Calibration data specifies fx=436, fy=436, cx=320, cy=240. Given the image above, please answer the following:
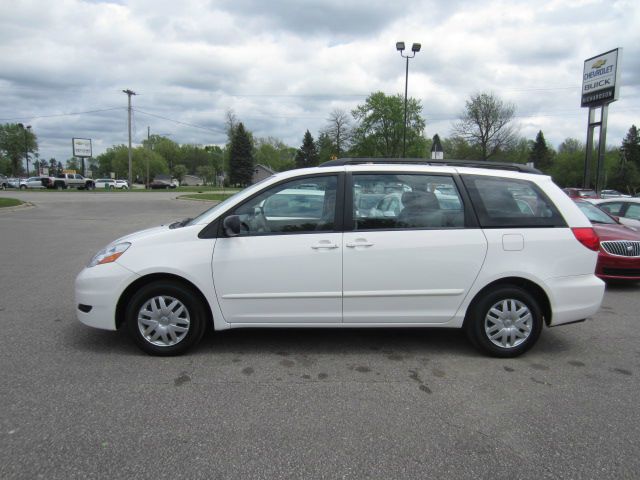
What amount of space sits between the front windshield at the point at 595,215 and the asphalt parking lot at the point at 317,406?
3823mm

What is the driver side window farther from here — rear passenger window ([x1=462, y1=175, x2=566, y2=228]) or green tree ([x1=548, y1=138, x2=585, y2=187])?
green tree ([x1=548, y1=138, x2=585, y2=187])

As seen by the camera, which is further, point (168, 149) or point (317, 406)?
point (168, 149)

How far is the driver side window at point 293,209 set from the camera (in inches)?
152

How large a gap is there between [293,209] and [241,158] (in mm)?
70488

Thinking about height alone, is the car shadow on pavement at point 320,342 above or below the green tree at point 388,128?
below

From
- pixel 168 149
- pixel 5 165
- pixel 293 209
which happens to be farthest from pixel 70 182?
pixel 168 149

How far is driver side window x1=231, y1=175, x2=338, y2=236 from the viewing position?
3.87 m

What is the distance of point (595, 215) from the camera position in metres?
8.23

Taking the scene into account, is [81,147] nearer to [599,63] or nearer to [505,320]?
[599,63]

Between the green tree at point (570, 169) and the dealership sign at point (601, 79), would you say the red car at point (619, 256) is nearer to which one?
the dealership sign at point (601, 79)

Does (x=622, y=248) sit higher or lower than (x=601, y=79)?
lower

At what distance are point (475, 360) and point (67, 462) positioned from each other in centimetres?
319

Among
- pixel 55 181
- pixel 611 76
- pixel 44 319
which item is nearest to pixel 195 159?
pixel 55 181

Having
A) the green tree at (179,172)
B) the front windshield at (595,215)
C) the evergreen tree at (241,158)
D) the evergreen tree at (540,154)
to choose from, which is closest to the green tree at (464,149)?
the evergreen tree at (540,154)
